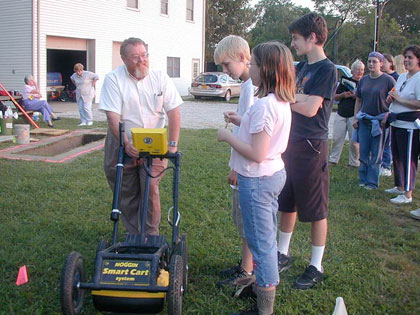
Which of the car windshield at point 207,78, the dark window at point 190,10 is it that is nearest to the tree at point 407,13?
the dark window at point 190,10

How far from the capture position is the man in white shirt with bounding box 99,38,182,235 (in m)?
3.79

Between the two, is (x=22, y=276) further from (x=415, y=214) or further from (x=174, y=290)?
(x=415, y=214)

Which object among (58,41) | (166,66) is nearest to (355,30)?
(166,66)

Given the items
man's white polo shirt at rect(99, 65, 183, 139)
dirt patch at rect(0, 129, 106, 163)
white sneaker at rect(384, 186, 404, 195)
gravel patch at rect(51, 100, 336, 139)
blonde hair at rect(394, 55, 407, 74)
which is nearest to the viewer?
man's white polo shirt at rect(99, 65, 183, 139)

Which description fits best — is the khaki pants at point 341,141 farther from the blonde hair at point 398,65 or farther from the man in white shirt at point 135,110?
the man in white shirt at point 135,110

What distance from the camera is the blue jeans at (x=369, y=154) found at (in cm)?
658

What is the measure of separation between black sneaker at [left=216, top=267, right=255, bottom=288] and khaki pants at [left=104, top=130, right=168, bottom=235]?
2.83ft

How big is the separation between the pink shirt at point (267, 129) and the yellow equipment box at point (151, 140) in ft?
2.07

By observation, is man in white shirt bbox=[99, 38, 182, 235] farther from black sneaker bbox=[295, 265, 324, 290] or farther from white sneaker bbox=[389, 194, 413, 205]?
white sneaker bbox=[389, 194, 413, 205]

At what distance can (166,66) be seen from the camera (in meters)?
24.5

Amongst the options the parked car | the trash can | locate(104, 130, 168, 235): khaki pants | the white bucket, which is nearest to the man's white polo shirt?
locate(104, 130, 168, 235): khaki pants

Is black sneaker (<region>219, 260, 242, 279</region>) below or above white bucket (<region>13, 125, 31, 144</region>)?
below

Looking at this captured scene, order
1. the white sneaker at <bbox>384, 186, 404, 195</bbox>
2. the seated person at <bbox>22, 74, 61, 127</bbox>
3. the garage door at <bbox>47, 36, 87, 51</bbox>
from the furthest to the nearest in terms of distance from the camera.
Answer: the garage door at <bbox>47, 36, 87, 51</bbox> → the seated person at <bbox>22, 74, 61, 127</bbox> → the white sneaker at <bbox>384, 186, 404, 195</bbox>

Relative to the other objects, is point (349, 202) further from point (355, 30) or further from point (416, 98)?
point (355, 30)
